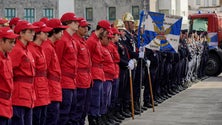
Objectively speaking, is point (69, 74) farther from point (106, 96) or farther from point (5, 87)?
point (5, 87)

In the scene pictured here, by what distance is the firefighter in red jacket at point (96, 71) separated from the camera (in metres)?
10.3

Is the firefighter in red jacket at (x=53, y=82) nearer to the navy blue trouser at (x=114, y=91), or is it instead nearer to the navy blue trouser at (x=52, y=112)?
the navy blue trouser at (x=52, y=112)

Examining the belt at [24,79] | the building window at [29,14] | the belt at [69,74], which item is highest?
the building window at [29,14]

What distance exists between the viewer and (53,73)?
8477 mm

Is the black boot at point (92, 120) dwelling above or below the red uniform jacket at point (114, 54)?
below

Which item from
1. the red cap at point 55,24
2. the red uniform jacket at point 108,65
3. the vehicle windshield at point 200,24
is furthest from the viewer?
the vehicle windshield at point 200,24

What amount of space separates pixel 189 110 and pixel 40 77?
21.7 ft

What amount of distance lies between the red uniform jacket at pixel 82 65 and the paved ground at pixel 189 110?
2456 millimetres

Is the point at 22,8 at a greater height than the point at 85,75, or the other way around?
the point at 22,8

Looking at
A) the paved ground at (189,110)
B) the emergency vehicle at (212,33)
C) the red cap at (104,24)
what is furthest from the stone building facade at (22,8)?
the red cap at (104,24)

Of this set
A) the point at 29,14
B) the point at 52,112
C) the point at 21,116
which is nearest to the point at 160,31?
the point at 52,112

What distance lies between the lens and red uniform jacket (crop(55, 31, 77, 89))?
29.8 feet

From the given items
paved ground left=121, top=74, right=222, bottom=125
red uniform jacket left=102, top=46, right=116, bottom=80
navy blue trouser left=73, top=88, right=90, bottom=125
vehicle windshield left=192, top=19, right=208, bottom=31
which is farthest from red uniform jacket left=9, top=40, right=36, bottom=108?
vehicle windshield left=192, top=19, right=208, bottom=31

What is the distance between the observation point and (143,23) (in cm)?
1402
